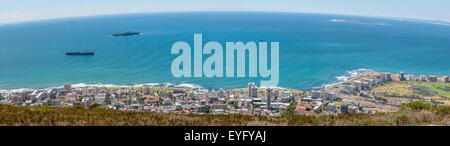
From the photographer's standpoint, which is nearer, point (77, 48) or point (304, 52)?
point (304, 52)

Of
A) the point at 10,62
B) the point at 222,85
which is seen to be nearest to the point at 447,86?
the point at 222,85

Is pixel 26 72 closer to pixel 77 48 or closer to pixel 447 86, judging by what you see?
pixel 77 48

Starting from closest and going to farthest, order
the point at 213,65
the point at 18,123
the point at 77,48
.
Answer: the point at 18,123 → the point at 213,65 → the point at 77,48

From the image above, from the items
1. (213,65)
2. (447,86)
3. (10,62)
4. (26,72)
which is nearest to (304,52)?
(213,65)

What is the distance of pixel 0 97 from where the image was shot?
28.3 metres

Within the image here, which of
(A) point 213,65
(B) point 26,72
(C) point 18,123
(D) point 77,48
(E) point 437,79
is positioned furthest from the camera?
(D) point 77,48

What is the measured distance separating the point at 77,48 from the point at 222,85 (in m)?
46.0

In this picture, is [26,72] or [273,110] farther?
[26,72]

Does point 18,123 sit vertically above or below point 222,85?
above
